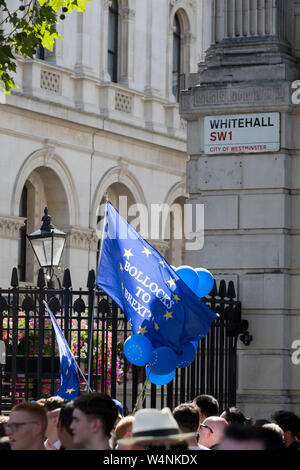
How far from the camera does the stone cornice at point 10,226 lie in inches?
1209

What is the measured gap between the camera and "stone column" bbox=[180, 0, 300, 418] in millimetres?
12242

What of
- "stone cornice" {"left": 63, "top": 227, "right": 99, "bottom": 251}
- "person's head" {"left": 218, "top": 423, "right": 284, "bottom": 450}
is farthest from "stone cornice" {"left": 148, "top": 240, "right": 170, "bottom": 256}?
"person's head" {"left": 218, "top": 423, "right": 284, "bottom": 450}

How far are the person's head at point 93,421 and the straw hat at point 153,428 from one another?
22.0 inches

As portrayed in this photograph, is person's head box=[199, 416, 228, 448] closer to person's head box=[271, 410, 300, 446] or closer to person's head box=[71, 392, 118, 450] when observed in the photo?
person's head box=[271, 410, 300, 446]

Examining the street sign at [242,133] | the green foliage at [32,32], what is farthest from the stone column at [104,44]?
the green foliage at [32,32]

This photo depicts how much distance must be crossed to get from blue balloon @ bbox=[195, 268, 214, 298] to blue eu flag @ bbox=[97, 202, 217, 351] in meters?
0.90

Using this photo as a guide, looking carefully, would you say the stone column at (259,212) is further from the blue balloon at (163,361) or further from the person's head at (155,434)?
the person's head at (155,434)

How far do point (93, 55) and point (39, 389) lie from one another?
80.7 ft

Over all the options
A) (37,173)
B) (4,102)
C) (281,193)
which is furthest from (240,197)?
(37,173)

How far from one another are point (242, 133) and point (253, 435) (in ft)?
24.8

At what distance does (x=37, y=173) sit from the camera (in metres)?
33.2

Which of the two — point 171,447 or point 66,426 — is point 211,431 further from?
point 171,447
